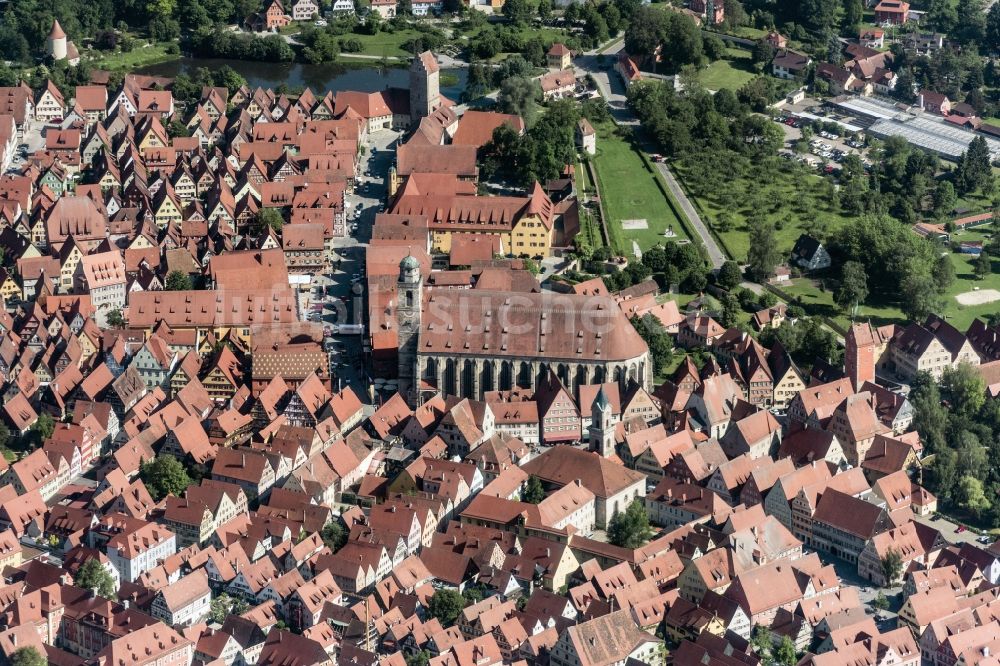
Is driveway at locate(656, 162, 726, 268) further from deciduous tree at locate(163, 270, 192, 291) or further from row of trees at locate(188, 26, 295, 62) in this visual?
row of trees at locate(188, 26, 295, 62)

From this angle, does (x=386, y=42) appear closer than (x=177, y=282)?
No

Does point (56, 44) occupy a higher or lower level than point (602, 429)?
lower

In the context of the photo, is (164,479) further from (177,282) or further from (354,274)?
(354,274)

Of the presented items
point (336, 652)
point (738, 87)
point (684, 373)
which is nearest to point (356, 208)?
point (684, 373)

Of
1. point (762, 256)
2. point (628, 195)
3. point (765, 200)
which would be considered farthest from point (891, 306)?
point (628, 195)

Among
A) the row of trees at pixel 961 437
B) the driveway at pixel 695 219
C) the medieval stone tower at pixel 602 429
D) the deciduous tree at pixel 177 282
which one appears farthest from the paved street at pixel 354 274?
the row of trees at pixel 961 437

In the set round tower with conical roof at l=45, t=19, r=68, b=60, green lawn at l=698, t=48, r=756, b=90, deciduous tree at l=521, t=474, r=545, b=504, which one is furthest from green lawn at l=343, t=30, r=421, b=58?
deciduous tree at l=521, t=474, r=545, b=504

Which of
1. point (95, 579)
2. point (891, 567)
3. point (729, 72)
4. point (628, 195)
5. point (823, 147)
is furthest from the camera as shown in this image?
point (729, 72)
